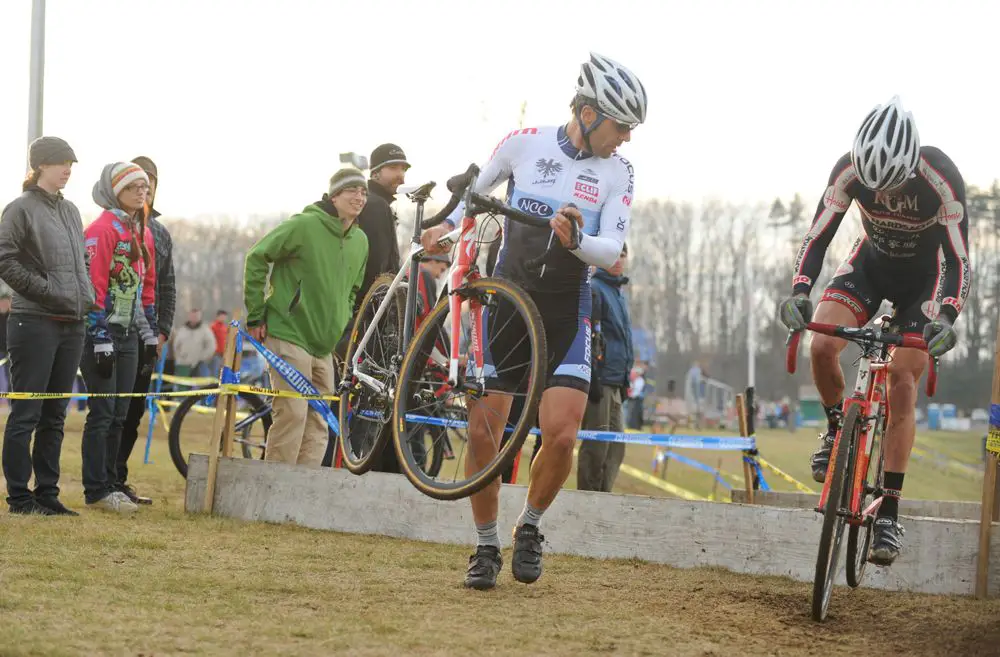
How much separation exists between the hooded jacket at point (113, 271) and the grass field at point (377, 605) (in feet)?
4.99

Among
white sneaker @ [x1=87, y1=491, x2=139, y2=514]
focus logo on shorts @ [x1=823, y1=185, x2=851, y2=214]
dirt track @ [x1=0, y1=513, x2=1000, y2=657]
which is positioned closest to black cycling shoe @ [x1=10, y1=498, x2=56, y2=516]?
dirt track @ [x1=0, y1=513, x2=1000, y2=657]

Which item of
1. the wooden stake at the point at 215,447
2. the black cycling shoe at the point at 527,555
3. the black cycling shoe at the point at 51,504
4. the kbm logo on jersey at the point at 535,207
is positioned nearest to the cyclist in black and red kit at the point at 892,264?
the kbm logo on jersey at the point at 535,207

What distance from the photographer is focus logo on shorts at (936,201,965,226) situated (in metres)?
6.71

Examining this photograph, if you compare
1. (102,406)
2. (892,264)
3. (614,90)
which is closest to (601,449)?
(892,264)

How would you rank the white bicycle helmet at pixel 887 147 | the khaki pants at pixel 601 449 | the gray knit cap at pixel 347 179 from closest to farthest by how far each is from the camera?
1. the white bicycle helmet at pixel 887 147
2. the gray knit cap at pixel 347 179
3. the khaki pants at pixel 601 449

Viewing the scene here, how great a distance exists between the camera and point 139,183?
352 inches

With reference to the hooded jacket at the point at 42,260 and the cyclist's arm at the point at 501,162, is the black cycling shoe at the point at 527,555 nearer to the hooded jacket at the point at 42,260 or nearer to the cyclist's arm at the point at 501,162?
the cyclist's arm at the point at 501,162

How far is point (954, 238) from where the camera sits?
6754 millimetres

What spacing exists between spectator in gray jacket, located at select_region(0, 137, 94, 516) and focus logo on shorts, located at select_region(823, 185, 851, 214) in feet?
15.9

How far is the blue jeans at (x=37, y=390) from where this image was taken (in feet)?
27.3

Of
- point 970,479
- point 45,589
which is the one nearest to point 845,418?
point 45,589

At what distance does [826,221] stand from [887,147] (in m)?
0.59

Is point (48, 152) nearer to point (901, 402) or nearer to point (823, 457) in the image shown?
point (823, 457)

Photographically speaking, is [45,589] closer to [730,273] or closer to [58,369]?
[58,369]
